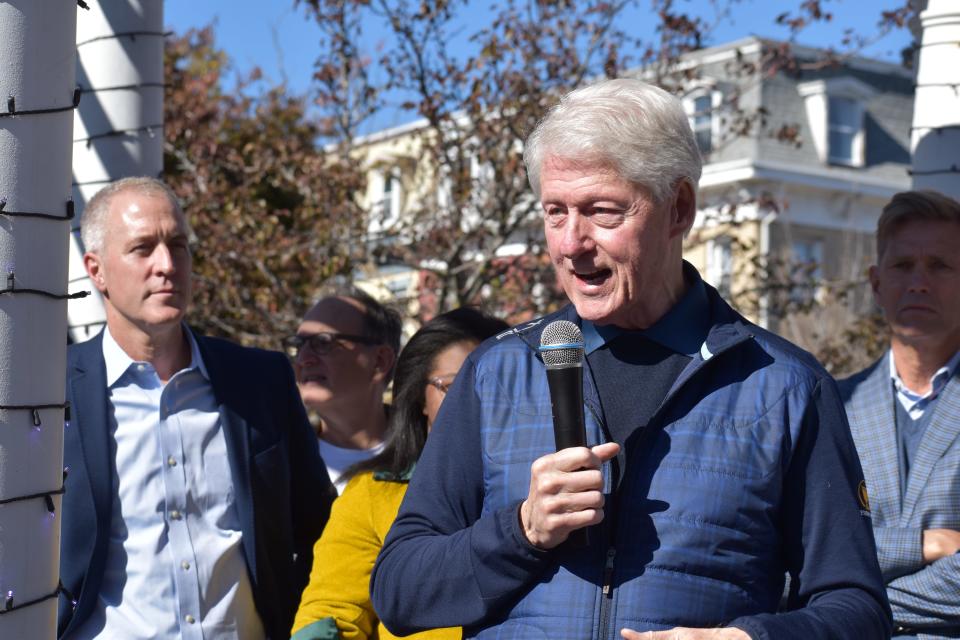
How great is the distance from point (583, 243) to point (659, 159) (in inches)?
9.2

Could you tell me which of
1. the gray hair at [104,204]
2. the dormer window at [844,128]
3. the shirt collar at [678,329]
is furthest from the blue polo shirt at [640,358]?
the dormer window at [844,128]

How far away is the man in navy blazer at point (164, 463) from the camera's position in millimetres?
3762

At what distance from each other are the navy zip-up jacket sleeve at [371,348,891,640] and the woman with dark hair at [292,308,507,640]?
85 centimetres

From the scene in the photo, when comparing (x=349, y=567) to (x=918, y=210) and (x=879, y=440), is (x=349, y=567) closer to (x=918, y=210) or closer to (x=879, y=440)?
(x=879, y=440)

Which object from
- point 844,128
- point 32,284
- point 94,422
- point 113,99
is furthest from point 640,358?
point 844,128

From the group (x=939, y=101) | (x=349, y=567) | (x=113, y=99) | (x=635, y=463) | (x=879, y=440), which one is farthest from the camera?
(x=939, y=101)

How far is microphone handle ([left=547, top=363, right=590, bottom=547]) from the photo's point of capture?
228 cm

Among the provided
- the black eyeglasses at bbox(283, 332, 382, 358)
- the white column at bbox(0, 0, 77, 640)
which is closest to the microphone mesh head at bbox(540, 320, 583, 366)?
the white column at bbox(0, 0, 77, 640)

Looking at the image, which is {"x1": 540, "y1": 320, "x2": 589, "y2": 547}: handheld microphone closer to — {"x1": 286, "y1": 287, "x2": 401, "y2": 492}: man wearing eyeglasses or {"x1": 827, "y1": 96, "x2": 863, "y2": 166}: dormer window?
{"x1": 286, "y1": 287, "x2": 401, "y2": 492}: man wearing eyeglasses

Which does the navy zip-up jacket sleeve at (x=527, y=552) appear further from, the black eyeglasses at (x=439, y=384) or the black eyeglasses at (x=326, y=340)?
the black eyeglasses at (x=326, y=340)

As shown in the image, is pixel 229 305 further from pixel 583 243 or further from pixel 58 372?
pixel 583 243

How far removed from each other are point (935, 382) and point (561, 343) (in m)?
2.18

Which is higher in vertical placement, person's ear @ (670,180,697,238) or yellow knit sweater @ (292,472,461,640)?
person's ear @ (670,180,697,238)

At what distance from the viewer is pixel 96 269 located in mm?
4164
